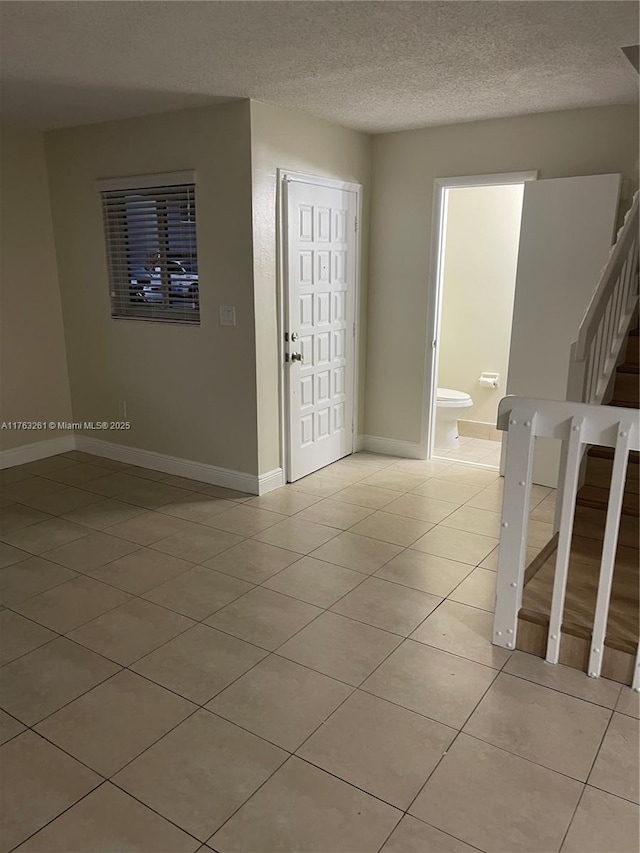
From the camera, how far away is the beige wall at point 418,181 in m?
3.98

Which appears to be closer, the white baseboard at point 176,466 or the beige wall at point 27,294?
the white baseboard at point 176,466

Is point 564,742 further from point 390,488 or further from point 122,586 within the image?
point 390,488

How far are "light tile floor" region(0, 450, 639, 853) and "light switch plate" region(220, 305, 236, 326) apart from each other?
130 centimetres

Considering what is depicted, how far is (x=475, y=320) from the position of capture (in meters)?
5.78

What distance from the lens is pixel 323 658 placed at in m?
2.53

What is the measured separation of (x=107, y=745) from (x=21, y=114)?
12.8 feet

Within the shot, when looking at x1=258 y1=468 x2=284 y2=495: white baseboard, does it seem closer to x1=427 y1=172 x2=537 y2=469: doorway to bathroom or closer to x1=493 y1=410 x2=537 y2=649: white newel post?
x1=427 y1=172 x2=537 y2=469: doorway to bathroom

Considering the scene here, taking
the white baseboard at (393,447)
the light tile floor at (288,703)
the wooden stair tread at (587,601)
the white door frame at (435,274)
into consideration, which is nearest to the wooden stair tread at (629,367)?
the light tile floor at (288,703)

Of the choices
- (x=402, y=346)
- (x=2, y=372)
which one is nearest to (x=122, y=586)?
(x=2, y=372)

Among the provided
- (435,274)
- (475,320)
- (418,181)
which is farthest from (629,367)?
(475,320)

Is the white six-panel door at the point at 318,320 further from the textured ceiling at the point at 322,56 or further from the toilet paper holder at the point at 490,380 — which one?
the toilet paper holder at the point at 490,380

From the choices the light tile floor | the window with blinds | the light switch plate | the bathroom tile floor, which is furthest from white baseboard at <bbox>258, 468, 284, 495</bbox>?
the bathroom tile floor

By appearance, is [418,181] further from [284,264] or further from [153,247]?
[153,247]

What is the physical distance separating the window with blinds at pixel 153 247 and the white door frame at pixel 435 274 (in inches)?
69.2
